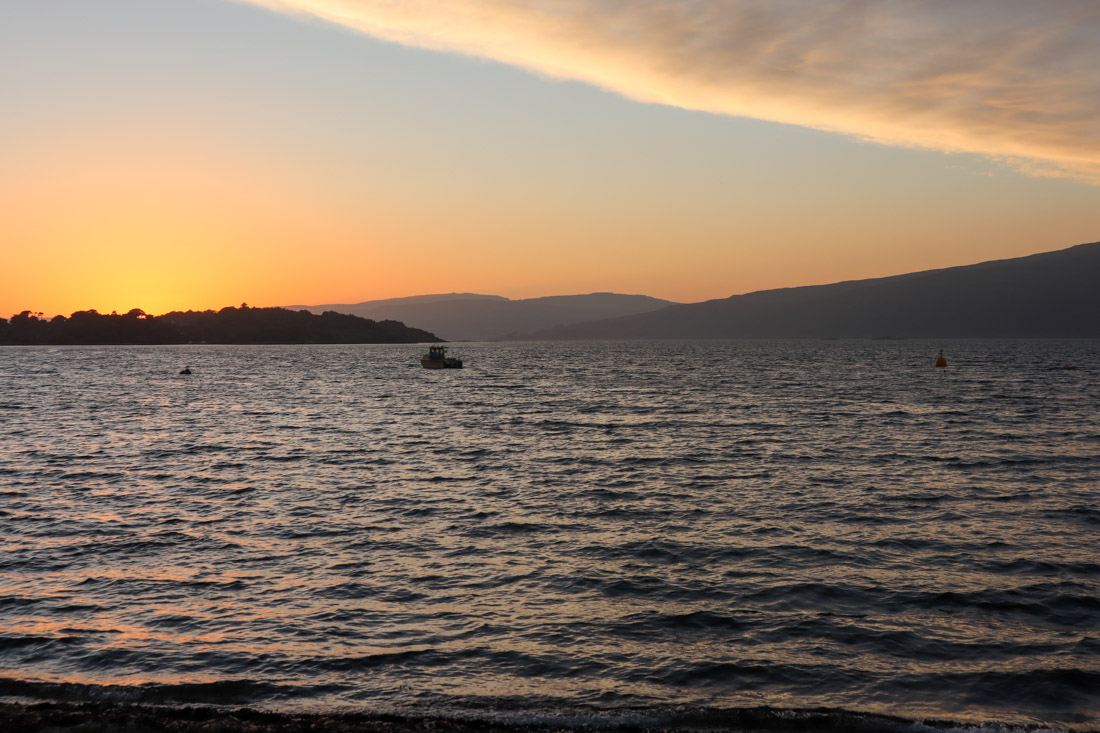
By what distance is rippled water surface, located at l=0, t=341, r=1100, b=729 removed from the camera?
12.1m

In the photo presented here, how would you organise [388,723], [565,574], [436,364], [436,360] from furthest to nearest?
[436,364]
[436,360]
[565,574]
[388,723]

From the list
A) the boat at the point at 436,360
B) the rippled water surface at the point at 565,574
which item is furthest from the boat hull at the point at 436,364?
the rippled water surface at the point at 565,574

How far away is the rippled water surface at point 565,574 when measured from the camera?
12.1 metres

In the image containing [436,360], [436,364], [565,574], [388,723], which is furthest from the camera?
[436,364]

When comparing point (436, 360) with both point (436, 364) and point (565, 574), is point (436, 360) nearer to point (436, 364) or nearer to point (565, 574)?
point (436, 364)

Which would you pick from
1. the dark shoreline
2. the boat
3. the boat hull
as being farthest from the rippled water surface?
the boat

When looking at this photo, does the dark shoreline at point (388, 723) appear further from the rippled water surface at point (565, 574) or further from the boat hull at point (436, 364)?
the boat hull at point (436, 364)

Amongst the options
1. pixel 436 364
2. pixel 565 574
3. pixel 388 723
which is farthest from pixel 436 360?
pixel 388 723

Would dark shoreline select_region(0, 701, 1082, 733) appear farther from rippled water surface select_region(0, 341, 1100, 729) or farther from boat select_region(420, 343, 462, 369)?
boat select_region(420, 343, 462, 369)

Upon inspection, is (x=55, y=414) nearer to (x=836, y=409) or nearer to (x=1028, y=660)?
(x=836, y=409)

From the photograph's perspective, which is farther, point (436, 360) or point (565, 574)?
point (436, 360)

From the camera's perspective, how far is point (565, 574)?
17.6 m

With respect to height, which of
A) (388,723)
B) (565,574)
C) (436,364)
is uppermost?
(436,364)

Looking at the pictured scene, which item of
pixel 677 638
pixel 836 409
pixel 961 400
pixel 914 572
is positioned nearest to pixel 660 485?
pixel 914 572
